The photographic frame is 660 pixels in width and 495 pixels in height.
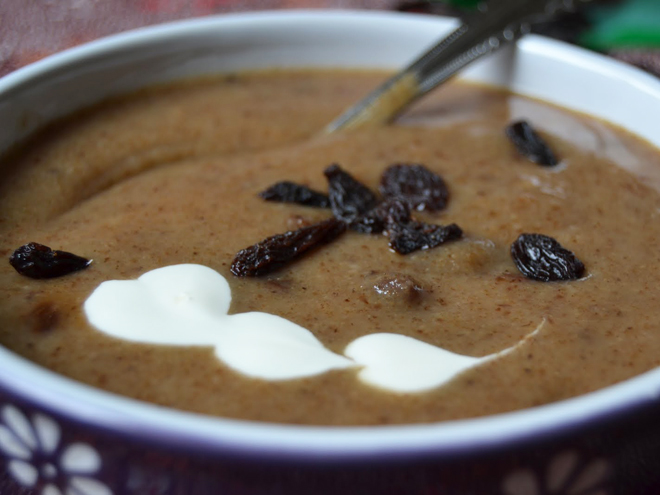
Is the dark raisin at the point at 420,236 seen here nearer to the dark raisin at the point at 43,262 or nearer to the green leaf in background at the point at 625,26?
the dark raisin at the point at 43,262

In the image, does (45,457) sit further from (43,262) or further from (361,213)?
(361,213)

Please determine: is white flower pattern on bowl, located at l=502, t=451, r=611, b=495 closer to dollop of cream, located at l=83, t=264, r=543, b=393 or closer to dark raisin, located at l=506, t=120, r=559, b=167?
dollop of cream, located at l=83, t=264, r=543, b=393

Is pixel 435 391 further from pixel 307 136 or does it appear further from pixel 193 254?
pixel 307 136

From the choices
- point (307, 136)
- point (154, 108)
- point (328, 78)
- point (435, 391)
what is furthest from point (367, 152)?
point (435, 391)

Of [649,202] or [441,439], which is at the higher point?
[441,439]

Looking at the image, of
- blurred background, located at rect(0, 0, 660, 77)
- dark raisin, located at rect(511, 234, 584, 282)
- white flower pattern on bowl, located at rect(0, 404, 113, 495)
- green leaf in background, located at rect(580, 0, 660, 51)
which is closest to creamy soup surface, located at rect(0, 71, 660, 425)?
dark raisin, located at rect(511, 234, 584, 282)

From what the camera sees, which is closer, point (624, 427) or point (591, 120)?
point (624, 427)
